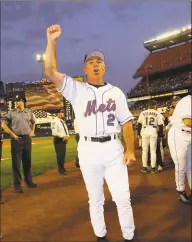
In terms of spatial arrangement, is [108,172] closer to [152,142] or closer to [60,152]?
[152,142]

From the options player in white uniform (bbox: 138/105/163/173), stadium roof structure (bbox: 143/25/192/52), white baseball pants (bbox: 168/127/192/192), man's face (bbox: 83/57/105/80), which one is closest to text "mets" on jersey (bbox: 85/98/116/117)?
man's face (bbox: 83/57/105/80)

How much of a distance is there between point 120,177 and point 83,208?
1708 millimetres

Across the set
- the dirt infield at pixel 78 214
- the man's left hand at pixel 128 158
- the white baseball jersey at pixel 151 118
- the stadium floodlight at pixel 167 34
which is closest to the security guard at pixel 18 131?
the dirt infield at pixel 78 214

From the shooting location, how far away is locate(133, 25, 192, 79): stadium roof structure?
37.7 m

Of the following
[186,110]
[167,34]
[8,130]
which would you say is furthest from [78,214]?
[167,34]

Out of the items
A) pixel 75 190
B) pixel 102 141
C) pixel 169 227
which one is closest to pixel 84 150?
pixel 102 141

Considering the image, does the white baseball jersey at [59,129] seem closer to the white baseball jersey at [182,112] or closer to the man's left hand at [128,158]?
the white baseball jersey at [182,112]

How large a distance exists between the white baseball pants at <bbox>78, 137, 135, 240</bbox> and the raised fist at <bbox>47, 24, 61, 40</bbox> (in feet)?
3.07

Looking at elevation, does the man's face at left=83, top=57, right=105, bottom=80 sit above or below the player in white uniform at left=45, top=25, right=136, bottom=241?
above

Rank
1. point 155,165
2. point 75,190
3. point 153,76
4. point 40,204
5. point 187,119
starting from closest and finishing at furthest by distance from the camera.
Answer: point 187,119
point 40,204
point 75,190
point 155,165
point 153,76

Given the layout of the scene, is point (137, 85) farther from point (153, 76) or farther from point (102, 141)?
point (102, 141)

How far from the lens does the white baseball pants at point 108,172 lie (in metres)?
2.77

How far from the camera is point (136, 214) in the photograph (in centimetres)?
388

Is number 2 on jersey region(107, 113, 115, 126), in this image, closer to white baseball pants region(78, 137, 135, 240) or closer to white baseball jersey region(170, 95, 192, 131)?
white baseball pants region(78, 137, 135, 240)
